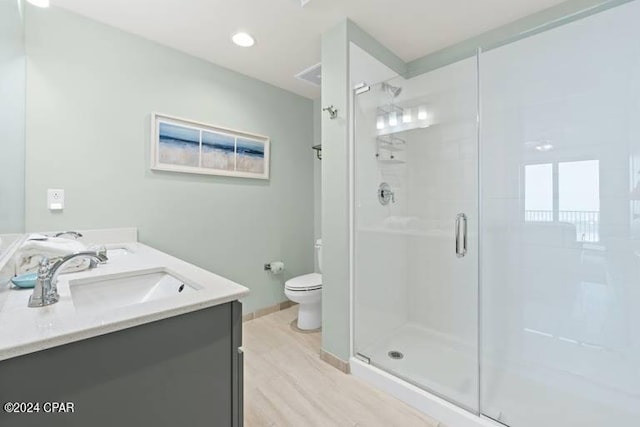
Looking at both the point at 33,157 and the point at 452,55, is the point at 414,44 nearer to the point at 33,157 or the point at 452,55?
the point at 452,55

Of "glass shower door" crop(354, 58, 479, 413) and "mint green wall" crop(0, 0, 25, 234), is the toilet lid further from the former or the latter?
"mint green wall" crop(0, 0, 25, 234)

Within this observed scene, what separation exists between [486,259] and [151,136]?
266 centimetres

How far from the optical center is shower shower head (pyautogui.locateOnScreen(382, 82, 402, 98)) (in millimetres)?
2209

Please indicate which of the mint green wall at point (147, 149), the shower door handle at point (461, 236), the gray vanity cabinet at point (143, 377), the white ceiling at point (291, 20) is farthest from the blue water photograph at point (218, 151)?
the shower door handle at point (461, 236)

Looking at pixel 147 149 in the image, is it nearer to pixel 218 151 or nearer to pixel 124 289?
pixel 218 151

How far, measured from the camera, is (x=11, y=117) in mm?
1293

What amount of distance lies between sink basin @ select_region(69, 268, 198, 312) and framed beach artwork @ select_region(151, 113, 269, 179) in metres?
1.17

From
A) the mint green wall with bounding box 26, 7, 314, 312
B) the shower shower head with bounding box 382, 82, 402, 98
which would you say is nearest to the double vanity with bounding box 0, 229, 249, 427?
the mint green wall with bounding box 26, 7, 314, 312

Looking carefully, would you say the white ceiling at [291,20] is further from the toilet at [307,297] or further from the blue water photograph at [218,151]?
the toilet at [307,297]

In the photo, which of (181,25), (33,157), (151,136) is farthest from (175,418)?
(181,25)

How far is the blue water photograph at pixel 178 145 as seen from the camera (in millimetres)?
2102

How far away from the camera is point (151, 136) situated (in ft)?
6.72

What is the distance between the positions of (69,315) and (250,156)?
2.08 meters

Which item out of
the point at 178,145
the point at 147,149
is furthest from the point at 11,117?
the point at 178,145
